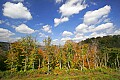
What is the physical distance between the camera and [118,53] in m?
70.2

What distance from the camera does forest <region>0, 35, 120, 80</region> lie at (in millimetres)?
53141

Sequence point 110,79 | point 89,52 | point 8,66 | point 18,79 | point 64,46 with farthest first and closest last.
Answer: point 89,52 → point 64,46 → point 8,66 → point 18,79 → point 110,79

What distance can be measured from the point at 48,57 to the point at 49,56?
879 millimetres

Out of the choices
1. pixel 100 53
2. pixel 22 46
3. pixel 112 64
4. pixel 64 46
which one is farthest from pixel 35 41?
pixel 112 64

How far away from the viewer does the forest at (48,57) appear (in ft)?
174

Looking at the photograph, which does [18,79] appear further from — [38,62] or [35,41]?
[38,62]

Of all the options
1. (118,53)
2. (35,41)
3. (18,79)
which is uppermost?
(35,41)

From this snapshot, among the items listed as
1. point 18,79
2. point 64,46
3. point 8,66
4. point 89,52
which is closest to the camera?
point 18,79

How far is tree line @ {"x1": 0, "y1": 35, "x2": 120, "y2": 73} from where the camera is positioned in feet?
177

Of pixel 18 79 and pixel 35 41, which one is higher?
pixel 35 41

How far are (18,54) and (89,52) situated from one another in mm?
30097

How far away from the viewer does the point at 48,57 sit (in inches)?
2219

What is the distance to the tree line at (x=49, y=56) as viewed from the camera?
177 ft

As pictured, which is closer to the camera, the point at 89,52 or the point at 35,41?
the point at 35,41
